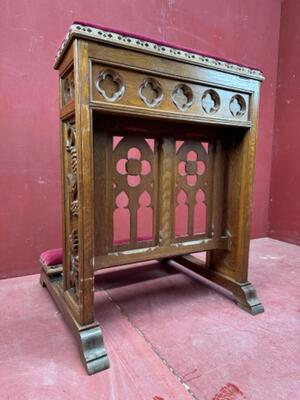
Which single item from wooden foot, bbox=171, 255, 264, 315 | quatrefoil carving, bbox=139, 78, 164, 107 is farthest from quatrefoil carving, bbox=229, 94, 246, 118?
wooden foot, bbox=171, 255, 264, 315

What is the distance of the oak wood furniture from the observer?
2.59 feet

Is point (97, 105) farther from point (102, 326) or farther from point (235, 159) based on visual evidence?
point (102, 326)

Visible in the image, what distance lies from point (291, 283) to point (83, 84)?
1361 millimetres

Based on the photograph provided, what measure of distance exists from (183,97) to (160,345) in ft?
2.81

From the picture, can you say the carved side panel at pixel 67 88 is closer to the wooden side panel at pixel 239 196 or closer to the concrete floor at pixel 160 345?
the wooden side panel at pixel 239 196

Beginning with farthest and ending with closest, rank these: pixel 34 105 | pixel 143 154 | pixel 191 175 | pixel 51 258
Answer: pixel 34 105 < pixel 51 258 < pixel 191 175 < pixel 143 154

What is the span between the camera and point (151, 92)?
90cm

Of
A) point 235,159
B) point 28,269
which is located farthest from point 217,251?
point 28,269

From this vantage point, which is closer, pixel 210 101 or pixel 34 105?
pixel 210 101

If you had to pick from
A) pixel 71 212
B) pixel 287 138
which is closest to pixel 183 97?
pixel 71 212

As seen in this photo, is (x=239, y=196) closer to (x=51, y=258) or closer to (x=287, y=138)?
(x=51, y=258)

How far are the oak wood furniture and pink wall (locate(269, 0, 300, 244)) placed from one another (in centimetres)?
128

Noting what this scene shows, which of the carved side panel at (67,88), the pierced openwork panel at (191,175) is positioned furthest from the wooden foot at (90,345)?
the carved side panel at (67,88)

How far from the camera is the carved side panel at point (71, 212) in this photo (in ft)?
2.95
